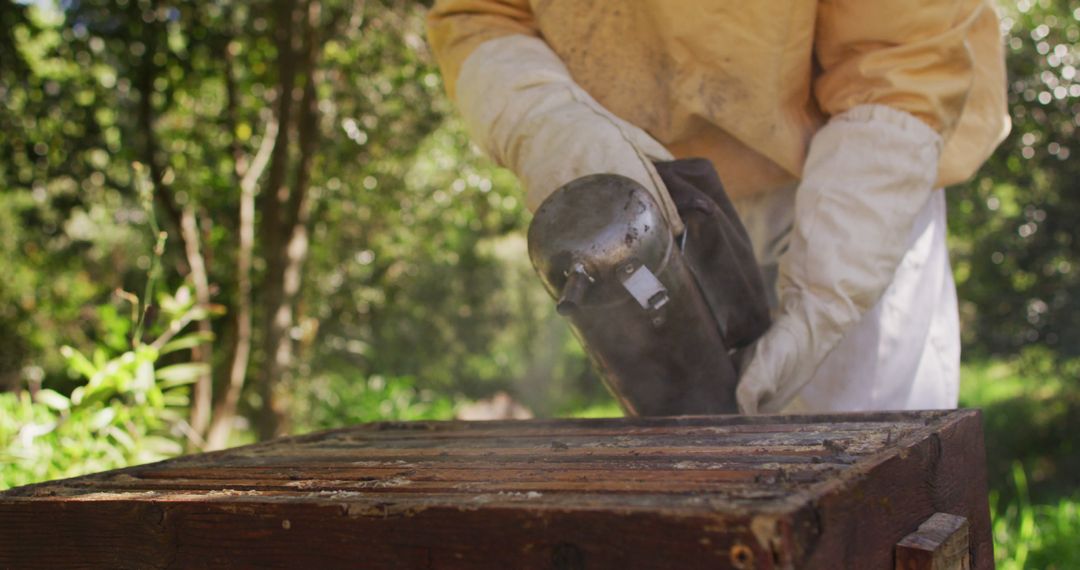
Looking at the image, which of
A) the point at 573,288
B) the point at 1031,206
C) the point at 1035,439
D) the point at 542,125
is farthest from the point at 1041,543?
the point at 1035,439

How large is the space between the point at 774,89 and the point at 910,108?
295mm

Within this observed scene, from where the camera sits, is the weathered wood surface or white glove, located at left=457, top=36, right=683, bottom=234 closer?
the weathered wood surface

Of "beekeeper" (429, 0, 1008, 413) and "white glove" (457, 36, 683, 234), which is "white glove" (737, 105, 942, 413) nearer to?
"beekeeper" (429, 0, 1008, 413)

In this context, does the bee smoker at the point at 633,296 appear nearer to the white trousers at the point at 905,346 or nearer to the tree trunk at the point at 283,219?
the white trousers at the point at 905,346

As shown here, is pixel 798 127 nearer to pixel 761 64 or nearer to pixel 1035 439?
pixel 761 64

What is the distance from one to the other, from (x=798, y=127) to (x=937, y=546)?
1.33 metres

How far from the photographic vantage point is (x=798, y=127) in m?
2.42

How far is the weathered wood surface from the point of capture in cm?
102

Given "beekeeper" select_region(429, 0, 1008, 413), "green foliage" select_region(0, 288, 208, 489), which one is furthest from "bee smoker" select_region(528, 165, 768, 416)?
"green foliage" select_region(0, 288, 208, 489)

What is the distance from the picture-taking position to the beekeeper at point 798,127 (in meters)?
2.13

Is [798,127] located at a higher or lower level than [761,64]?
lower

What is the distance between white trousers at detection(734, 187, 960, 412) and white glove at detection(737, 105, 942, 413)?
217 millimetres

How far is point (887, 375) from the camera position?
240 cm

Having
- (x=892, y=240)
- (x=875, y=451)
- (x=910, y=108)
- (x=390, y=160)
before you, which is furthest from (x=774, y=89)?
(x=390, y=160)
